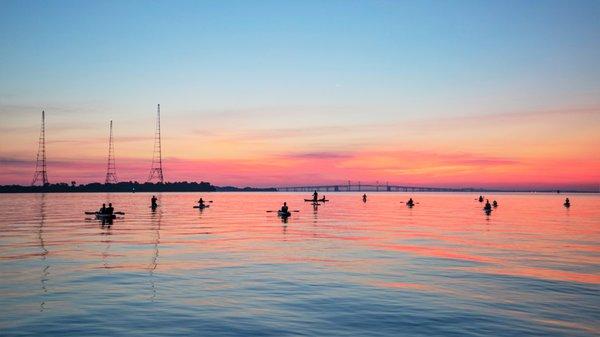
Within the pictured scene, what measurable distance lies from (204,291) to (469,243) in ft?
97.7

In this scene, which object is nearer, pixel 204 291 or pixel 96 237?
pixel 204 291

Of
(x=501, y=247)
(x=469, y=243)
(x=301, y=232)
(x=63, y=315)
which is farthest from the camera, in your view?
(x=301, y=232)

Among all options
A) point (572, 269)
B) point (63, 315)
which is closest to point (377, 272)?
point (572, 269)

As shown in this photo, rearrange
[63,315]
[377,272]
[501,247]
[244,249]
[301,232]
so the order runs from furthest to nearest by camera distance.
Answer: [301,232], [501,247], [244,249], [377,272], [63,315]

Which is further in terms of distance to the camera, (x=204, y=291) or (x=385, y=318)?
(x=204, y=291)

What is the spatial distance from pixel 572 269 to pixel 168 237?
113ft

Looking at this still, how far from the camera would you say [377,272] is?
28.7 m

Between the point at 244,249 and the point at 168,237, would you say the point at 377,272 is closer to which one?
the point at 244,249

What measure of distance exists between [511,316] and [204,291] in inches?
521

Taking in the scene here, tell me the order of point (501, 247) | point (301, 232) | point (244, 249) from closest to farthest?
1. point (244, 249)
2. point (501, 247)
3. point (301, 232)

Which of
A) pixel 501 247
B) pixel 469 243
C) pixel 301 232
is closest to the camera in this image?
pixel 501 247

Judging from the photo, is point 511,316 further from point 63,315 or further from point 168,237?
point 168,237

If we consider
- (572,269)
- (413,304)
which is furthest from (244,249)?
(572,269)

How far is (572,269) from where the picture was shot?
30.4 m
